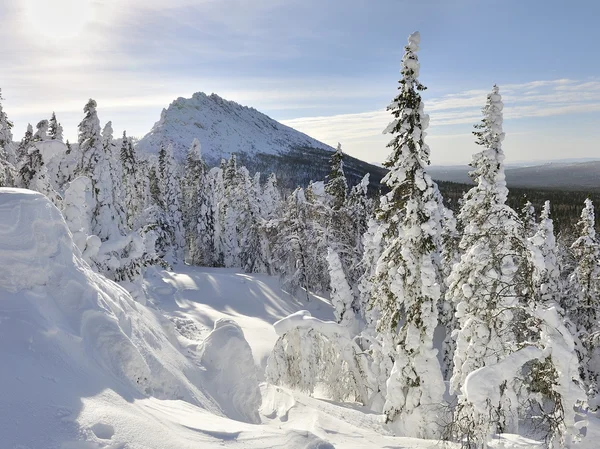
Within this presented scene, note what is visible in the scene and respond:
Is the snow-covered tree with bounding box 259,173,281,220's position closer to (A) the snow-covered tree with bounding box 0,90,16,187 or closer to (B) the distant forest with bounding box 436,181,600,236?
(A) the snow-covered tree with bounding box 0,90,16,187

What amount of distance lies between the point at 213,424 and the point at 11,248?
12.6ft

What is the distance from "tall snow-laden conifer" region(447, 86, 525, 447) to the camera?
10.3 m

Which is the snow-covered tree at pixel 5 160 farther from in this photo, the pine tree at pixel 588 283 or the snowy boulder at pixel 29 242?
the pine tree at pixel 588 283

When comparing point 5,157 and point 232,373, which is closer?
point 232,373

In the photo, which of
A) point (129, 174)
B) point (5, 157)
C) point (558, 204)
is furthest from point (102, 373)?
point (558, 204)

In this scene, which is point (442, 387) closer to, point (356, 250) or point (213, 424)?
point (213, 424)

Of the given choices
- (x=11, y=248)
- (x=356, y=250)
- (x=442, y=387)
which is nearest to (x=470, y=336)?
(x=442, y=387)

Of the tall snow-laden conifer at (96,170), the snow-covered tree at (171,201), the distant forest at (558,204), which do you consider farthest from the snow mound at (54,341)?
the distant forest at (558,204)

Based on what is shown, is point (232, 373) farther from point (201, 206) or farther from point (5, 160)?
point (201, 206)

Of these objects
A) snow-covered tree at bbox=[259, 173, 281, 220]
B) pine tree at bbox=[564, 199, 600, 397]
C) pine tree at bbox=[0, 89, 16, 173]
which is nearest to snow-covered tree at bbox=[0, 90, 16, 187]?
pine tree at bbox=[0, 89, 16, 173]

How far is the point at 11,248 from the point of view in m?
5.77

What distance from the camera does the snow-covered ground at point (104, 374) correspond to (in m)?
4.29

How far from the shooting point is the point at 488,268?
36.5 feet

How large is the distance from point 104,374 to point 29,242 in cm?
231
